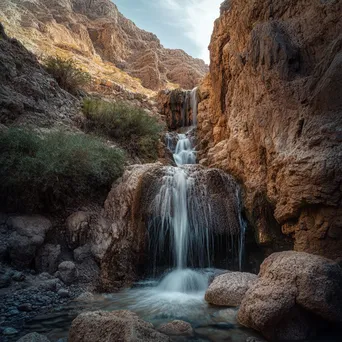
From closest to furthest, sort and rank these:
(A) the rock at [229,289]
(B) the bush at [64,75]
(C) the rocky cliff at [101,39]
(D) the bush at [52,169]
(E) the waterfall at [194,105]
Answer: (A) the rock at [229,289] → (D) the bush at [52,169] → (B) the bush at [64,75] → (E) the waterfall at [194,105] → (C) the rocky cliff at [101,39]

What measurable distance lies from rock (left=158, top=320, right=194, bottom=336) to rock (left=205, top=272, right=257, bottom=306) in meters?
1.01

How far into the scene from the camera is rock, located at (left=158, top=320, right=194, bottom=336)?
3.62 metres

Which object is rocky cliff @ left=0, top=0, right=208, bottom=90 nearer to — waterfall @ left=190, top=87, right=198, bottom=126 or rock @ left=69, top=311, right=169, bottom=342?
waterfall @ left=190, top=87, right=198, bottom=126

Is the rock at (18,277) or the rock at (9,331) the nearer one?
the rock at (9,331)

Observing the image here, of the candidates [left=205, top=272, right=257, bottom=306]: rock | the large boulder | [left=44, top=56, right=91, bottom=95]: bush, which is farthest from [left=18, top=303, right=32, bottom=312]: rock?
[left=44, top=56, right=91, bottom=95]: bush

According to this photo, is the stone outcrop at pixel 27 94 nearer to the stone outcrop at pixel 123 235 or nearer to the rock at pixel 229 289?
the stone outcrop at pixel 123 235

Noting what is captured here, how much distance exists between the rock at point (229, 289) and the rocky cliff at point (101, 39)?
20.9 metres

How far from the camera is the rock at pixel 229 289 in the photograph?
4.52 meters

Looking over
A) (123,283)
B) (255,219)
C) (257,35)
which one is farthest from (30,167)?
(257,35)

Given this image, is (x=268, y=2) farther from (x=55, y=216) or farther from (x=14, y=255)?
(x=14, y=255)

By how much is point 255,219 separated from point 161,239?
2219mm

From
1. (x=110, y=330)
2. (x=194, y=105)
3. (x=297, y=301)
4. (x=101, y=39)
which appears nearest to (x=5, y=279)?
(x=110, y=330)

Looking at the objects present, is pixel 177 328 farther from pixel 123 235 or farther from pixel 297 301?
pixel 123 235

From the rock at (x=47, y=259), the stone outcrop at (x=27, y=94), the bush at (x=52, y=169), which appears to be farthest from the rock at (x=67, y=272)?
the stone outcrop at (x=27, y=94)
